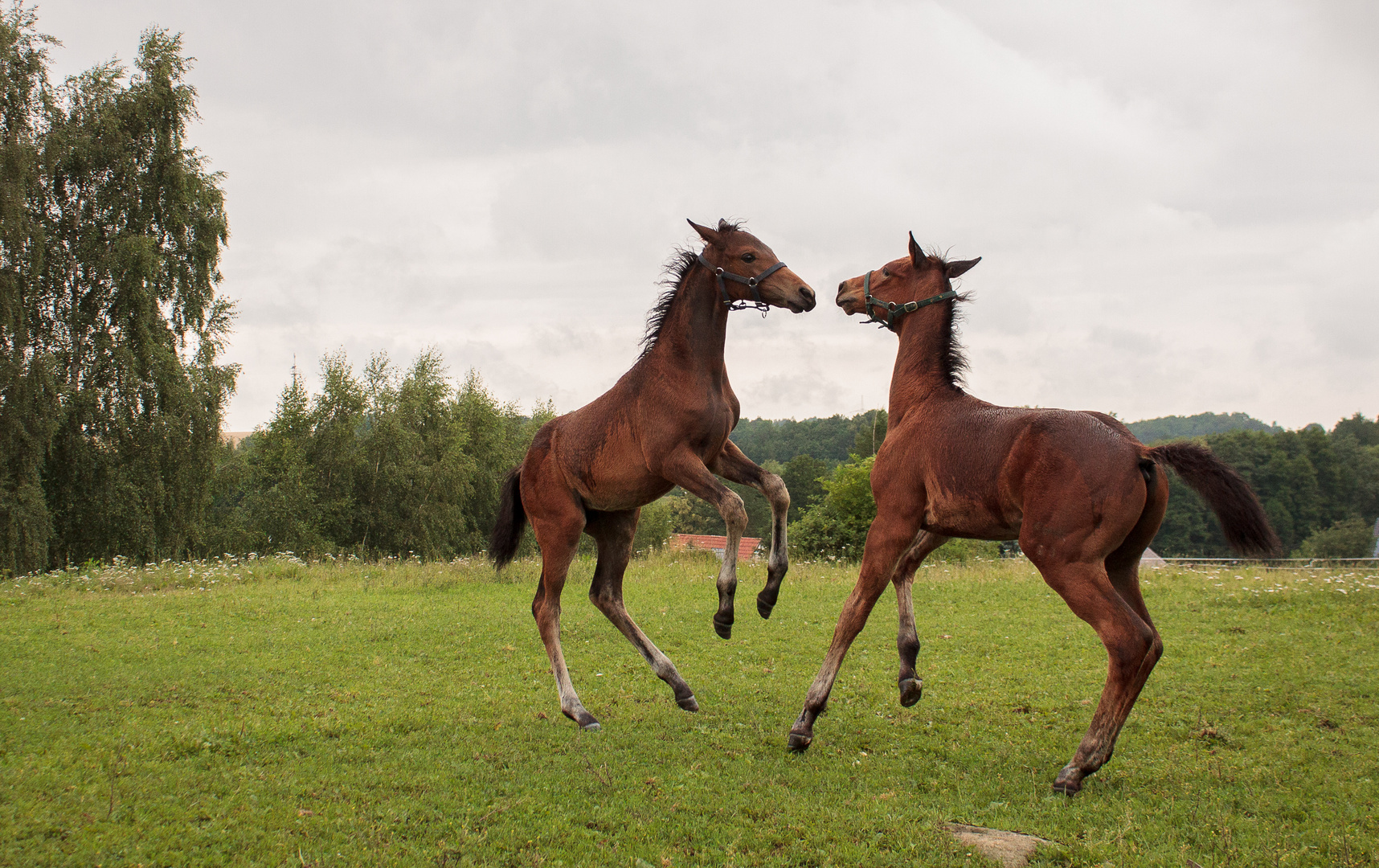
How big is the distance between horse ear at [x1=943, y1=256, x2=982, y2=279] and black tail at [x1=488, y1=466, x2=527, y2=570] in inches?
163

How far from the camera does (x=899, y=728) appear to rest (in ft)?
21.5

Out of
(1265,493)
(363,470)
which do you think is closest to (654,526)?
(363,470)

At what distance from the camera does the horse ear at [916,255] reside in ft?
19.9

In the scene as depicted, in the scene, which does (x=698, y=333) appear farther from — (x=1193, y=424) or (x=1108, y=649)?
(x=1193, y=424)

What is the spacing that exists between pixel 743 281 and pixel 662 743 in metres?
3.56

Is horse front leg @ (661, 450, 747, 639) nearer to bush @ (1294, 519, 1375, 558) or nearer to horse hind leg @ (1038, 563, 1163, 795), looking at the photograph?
horse hind leg @ (1038, 563, 1163, 795)

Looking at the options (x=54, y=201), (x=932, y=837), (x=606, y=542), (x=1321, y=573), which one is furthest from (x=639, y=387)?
(x=54, y=201)

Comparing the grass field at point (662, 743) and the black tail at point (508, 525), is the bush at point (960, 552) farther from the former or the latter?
the black tail at point (508, 525)

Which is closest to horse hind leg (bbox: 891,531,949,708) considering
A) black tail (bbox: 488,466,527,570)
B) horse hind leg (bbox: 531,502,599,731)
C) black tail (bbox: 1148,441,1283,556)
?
black tail (bbox: 1148,441,1283,556)

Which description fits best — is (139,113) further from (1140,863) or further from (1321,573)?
(1321,573)

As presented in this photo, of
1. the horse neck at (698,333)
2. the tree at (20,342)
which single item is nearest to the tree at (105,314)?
the tree at (20,342)

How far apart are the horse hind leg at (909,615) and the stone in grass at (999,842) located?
48.7 inches

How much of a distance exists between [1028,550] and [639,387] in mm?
2922

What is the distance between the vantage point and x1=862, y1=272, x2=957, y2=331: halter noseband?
20.0 ft
